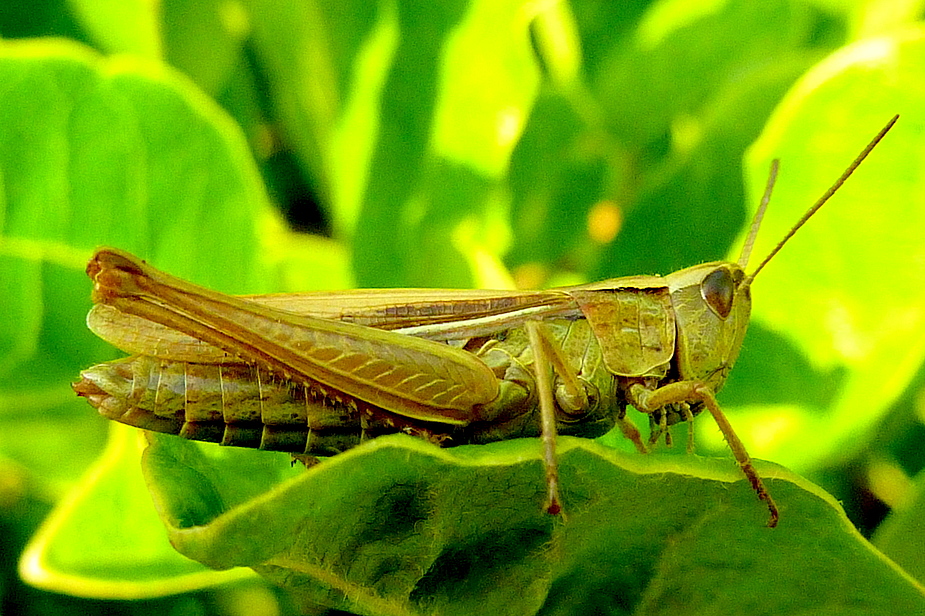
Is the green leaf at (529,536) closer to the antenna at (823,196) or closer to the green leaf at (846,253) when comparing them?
the green leaf at (846,253)

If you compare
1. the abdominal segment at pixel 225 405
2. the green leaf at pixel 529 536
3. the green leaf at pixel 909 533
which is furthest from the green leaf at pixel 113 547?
the green leaf at pixel 909 533

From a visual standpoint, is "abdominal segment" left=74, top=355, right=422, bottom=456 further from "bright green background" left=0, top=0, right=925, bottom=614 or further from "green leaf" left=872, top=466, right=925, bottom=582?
"green leaf" left=872, top=466, right=925, bottom=582

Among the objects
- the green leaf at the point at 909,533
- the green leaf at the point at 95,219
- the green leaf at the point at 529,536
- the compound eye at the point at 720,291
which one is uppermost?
the green leaf at the point at 95,219

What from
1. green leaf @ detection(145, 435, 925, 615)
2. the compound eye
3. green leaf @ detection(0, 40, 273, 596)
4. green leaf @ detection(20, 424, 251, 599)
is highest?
green leaf @ detection(0, 40, 273, 596)

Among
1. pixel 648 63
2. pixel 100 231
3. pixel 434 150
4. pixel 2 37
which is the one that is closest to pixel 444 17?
pixel 434 150

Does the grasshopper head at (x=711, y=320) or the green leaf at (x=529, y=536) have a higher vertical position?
the grasshopper head at (x=711, y=320)

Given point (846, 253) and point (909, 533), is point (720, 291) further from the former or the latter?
point (909, 533)

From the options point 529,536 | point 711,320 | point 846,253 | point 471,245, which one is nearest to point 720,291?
point 711,320

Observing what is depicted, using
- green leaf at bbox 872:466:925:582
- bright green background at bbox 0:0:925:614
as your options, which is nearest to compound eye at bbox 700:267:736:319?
bright green background at bbox 0:0:925:614

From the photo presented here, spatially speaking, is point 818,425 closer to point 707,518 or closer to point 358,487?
point 707,518
